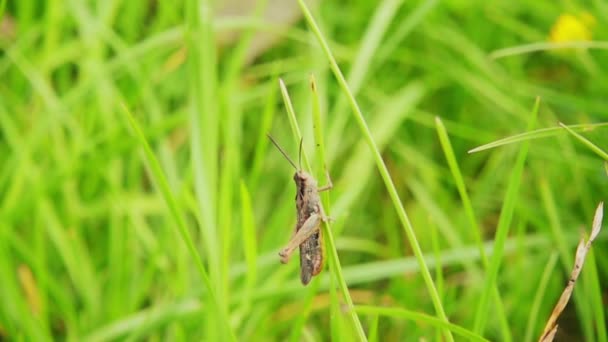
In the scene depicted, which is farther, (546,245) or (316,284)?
(546,245)

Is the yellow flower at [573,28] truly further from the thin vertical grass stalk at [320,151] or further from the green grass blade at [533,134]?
the thin vertical grass stalk at [320,151]

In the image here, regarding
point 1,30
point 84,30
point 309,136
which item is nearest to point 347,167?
point 309,136

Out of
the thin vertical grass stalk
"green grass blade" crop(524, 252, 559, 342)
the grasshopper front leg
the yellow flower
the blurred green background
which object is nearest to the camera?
the thin vertical grass stalk

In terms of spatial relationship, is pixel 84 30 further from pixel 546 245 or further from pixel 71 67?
pixel 546 245

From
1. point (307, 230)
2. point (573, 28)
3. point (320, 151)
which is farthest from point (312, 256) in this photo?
point (573, 28)

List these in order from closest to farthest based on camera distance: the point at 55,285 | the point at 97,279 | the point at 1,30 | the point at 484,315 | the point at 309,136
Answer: the point at 484,315 → the point at 55,285 → the point at 97,279 → the point at 309,136 → the point at 1,30

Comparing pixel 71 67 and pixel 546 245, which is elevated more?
pixel 71 67

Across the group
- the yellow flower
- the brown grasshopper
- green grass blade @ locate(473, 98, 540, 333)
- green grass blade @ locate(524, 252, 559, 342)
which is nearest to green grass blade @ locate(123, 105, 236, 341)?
the brown grasshopper

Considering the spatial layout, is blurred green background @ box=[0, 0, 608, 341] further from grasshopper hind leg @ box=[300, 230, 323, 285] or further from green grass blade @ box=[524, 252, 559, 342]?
grasshopper hind leg @ box=[300, 230, 323, 285]

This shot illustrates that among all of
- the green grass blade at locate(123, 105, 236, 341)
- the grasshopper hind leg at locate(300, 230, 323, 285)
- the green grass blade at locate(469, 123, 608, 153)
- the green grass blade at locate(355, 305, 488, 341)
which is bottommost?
the green grass blade at locate(355, 305, 488, 341)
